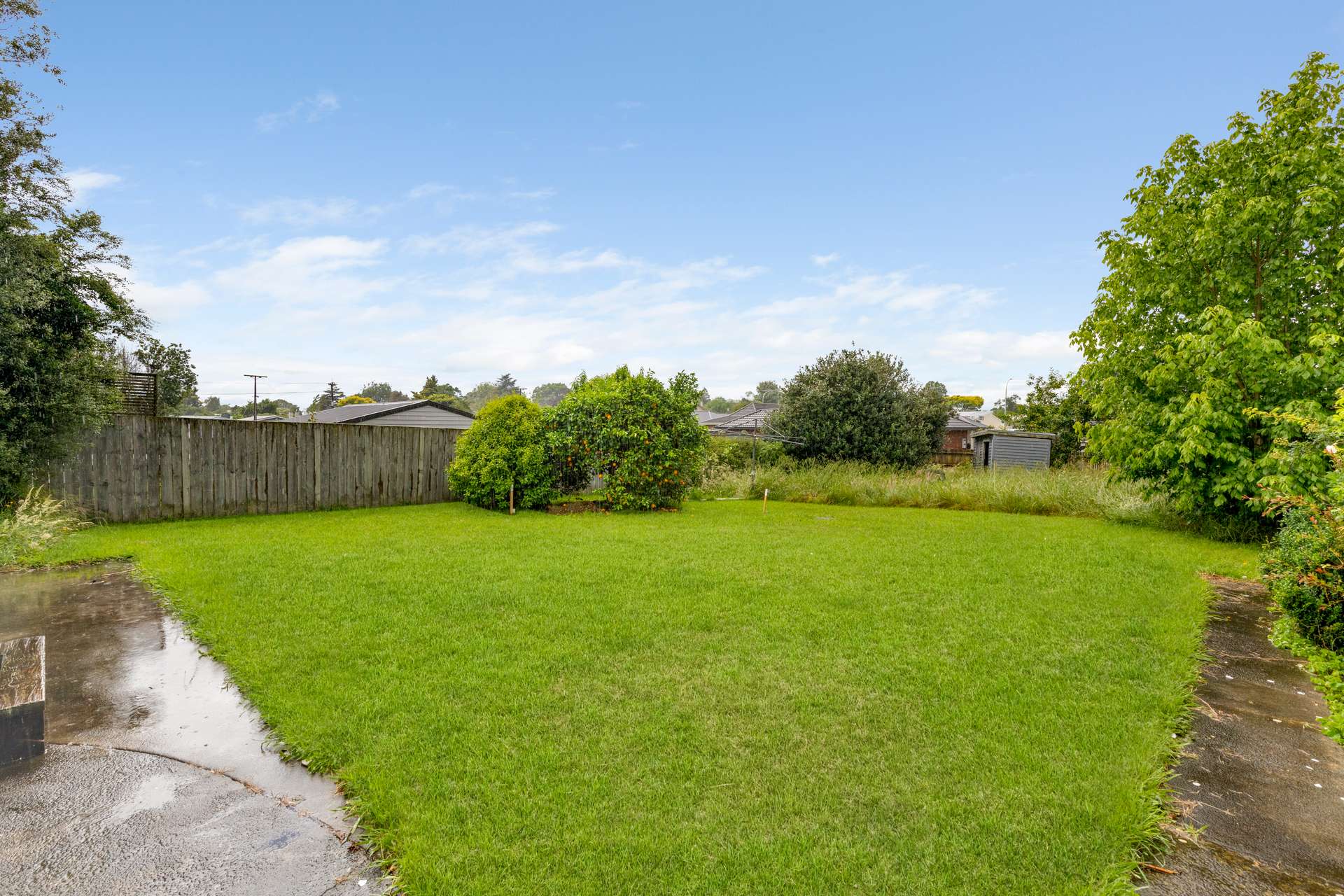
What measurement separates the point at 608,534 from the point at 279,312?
1318 centimetres

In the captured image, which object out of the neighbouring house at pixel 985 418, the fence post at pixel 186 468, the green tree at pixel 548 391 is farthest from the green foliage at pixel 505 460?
the green tree at pixel 548 391

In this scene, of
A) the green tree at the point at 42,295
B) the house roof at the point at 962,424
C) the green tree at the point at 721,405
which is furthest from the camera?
the green tree at the point at 721,405

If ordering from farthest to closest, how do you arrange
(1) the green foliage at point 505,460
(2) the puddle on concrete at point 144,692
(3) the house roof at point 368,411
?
(3) the house roof at point 368,411, (1) the green foliage at point 505,460, (2) the puddle on concrete at point 144,692

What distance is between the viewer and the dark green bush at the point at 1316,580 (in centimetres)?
407

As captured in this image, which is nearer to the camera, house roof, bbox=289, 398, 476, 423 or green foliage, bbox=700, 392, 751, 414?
house roof, bbox=289, 398, 476, 423

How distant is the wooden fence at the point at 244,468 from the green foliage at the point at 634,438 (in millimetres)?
2878

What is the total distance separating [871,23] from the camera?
32.9 ft

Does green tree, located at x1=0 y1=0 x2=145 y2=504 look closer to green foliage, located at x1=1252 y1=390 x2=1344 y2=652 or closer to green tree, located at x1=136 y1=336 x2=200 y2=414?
green foliage, located at x1=1252 y1=390 x2=1344 y2=652

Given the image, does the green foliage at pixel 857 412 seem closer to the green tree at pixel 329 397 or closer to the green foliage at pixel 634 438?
the green foliage at pixel 634 438

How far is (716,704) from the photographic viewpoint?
320cm

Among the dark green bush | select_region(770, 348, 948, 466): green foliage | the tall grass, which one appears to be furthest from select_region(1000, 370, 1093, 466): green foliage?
the dark green bush

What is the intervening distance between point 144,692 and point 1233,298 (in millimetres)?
12716

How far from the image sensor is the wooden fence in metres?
8.59

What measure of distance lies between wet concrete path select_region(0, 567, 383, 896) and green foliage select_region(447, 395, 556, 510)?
706 cm
